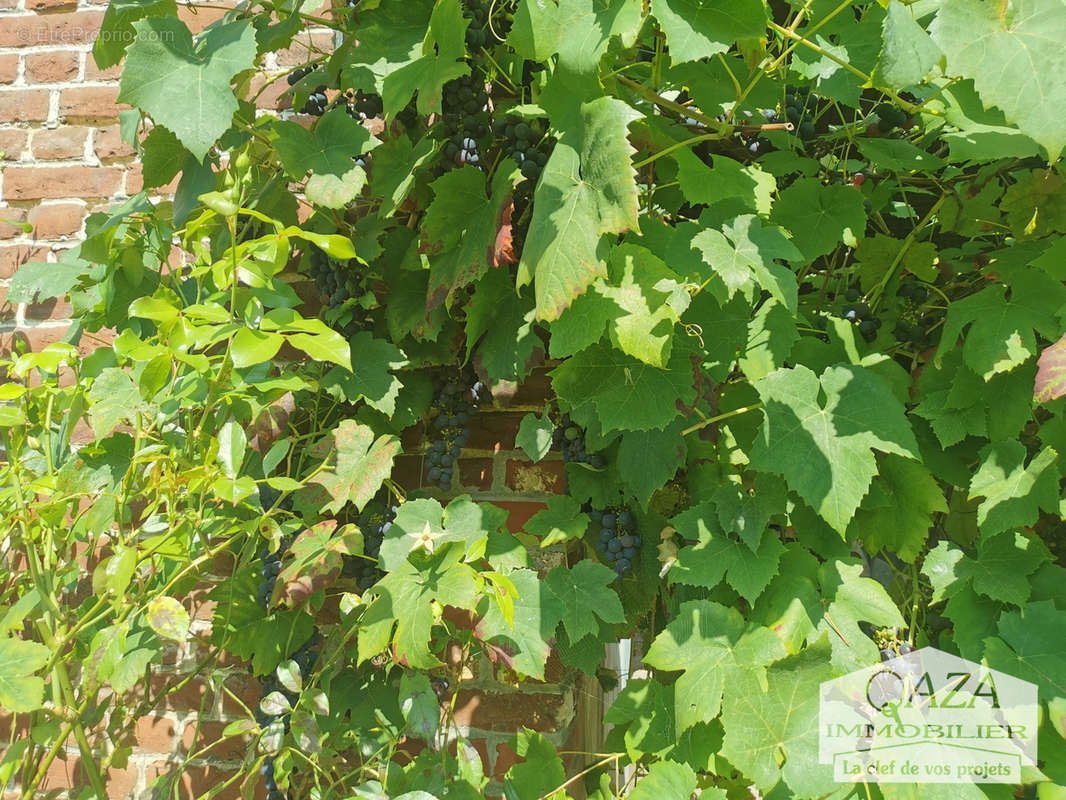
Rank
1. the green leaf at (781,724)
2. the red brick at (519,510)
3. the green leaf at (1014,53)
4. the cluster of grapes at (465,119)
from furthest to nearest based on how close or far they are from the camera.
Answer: the red brick at (519,510) < the cluster of grapes at (465,119) < the green leaf at (781,724) < the green leaf at (1014,53)

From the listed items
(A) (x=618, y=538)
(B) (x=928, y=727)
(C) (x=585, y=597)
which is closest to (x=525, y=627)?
(C) (x=585, y=597)

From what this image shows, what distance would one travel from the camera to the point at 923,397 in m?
1.21

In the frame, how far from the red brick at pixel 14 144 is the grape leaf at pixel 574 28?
1.32m

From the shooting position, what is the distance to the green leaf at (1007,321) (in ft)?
3.68

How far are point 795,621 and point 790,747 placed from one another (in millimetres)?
172

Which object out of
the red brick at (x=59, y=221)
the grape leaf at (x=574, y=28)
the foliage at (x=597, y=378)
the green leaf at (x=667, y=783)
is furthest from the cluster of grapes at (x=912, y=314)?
the red brick at (x=59, y=221)

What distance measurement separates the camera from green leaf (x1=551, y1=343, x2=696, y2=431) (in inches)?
44.1

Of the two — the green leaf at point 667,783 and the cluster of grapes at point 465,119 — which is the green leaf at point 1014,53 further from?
the green leaf at point 667,783

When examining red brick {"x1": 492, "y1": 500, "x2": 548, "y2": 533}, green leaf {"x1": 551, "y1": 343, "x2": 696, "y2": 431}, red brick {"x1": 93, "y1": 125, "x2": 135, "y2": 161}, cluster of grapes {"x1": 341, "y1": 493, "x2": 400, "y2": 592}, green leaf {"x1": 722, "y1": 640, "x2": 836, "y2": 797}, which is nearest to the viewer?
green leaf {"x1": 722, "y1": 640, "x2": 836, "y2": 797}

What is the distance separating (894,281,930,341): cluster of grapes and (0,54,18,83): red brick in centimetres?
191

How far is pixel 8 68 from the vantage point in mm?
1777

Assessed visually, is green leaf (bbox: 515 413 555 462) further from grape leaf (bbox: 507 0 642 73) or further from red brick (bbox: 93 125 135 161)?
red brick (bbox: 93 125 135 161)

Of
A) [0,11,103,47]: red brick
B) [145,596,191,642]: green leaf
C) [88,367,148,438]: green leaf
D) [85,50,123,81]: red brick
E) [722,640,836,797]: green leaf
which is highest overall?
[0,11,103,47]: red brick

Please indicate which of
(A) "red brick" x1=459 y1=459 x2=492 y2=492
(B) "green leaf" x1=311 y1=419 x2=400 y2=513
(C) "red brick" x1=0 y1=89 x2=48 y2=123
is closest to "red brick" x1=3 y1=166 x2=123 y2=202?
(C) "red brick" x1=0 y1=89 x2=48 y2=123
